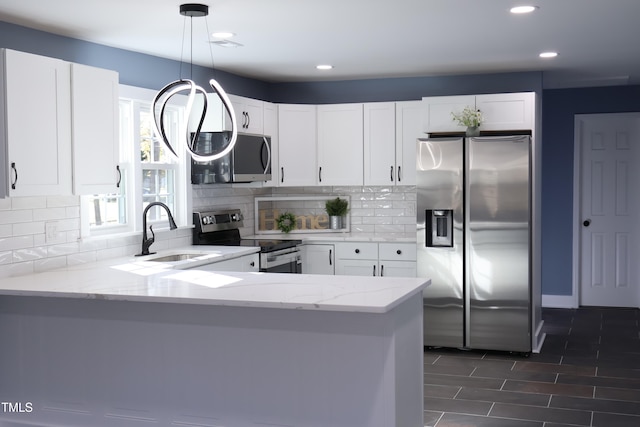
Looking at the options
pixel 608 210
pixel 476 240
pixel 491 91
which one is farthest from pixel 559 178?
pixel 476 240

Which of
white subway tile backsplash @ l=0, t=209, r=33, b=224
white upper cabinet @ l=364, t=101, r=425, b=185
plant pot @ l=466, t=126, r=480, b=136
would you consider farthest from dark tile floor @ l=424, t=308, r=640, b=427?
white subway tile backsplash @ l=0, t=209, r=33, b=224

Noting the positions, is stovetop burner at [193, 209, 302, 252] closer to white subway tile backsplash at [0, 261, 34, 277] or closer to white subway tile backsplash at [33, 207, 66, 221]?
white subway tile backsplash at [33, 207, 66, 221]

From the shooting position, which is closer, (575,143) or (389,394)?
(389,394)

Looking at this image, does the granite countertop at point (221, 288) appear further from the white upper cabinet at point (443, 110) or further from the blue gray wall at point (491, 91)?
the white upper cabinet at point (443, 110)

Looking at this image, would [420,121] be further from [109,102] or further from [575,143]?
[109,102]

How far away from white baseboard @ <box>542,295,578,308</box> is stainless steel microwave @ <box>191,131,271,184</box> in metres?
3.78

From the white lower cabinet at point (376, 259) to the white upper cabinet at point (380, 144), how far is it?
2.09ft

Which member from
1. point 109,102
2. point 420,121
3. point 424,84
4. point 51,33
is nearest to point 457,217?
point 420,121

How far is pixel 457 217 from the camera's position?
6137 mm

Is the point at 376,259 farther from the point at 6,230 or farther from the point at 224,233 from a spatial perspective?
the point at 6,230

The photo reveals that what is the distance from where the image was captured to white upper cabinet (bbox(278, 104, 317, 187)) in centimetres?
708

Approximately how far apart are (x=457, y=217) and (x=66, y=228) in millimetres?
3040

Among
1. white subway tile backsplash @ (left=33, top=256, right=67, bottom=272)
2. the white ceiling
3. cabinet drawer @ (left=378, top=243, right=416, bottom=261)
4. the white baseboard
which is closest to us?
the white ceiling

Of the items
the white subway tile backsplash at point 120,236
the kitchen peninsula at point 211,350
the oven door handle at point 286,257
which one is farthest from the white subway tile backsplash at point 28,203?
the oven door handle at point 286,257
